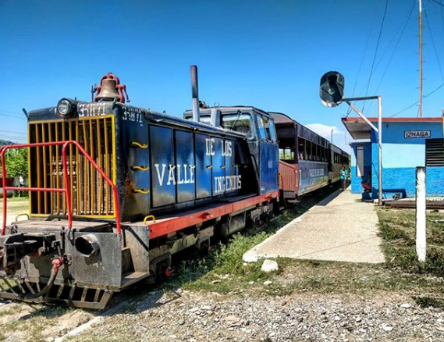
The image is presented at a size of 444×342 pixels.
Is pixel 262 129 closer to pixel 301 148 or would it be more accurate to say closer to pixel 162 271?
pixel 162 271

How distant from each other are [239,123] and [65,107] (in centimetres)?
488

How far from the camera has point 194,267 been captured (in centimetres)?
601

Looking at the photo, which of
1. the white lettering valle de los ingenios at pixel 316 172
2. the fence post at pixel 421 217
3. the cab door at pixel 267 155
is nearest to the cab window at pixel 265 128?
the cab door at pixel 267 155

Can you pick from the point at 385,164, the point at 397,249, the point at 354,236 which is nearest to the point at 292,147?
the point at 385,164

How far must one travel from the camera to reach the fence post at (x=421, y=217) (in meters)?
5.88

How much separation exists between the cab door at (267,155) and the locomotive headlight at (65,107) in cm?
504

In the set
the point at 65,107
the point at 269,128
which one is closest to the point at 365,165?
the point at 269,128

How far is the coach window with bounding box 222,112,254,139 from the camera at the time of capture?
8.94 m

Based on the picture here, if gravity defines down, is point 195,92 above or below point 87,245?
above

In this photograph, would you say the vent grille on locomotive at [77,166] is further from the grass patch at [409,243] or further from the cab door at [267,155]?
the cab door at [267,155]

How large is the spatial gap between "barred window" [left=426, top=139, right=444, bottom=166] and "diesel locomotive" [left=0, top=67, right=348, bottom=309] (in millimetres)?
12288

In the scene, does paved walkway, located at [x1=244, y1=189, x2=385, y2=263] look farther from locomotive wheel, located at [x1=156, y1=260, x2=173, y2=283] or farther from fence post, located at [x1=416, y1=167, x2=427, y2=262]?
locomotive wheel, located at [x1=156, y1=260, x2=173, y2=283]

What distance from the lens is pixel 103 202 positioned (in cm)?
484

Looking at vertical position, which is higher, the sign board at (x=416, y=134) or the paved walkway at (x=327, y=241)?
the sign board at (x=416, y=134)
